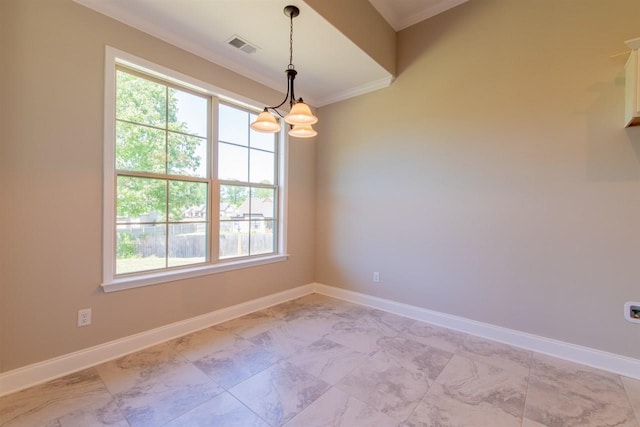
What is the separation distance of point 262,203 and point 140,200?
4.53ft

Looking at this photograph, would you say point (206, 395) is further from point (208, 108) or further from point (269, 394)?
point (208, 108)

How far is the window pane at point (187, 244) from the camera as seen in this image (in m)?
2.67

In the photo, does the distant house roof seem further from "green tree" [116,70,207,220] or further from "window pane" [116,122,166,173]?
"window pane" [116,122,166,173]

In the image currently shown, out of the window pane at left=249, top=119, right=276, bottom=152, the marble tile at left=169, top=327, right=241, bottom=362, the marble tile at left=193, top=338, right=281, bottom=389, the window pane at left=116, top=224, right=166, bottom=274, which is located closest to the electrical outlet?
the window pane at left=116, top=224, right=166, bottom=274

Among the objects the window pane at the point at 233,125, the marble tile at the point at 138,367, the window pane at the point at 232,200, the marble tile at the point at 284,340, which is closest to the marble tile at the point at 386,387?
the marble tile at the point at 284,340

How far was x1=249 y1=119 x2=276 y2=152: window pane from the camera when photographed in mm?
3361

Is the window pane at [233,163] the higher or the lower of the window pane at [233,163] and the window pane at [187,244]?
the higher

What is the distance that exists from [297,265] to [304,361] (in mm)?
1728

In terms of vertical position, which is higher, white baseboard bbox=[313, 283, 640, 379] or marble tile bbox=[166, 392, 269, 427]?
white baseboard bbox=[313, 283, 640, 379]

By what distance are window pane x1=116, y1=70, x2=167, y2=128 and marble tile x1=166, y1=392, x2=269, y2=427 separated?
2.33 metres

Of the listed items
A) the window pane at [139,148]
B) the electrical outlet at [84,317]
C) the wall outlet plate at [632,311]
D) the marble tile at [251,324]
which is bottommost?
the marble tile at [251,324]

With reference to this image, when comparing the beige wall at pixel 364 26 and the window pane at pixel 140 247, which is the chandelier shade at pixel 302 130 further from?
the window pane at pixel 140 247

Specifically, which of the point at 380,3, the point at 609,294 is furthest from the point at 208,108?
the point at 609,294

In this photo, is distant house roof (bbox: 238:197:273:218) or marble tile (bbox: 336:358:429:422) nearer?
marble tile (bbox: 336:358:429:422)
